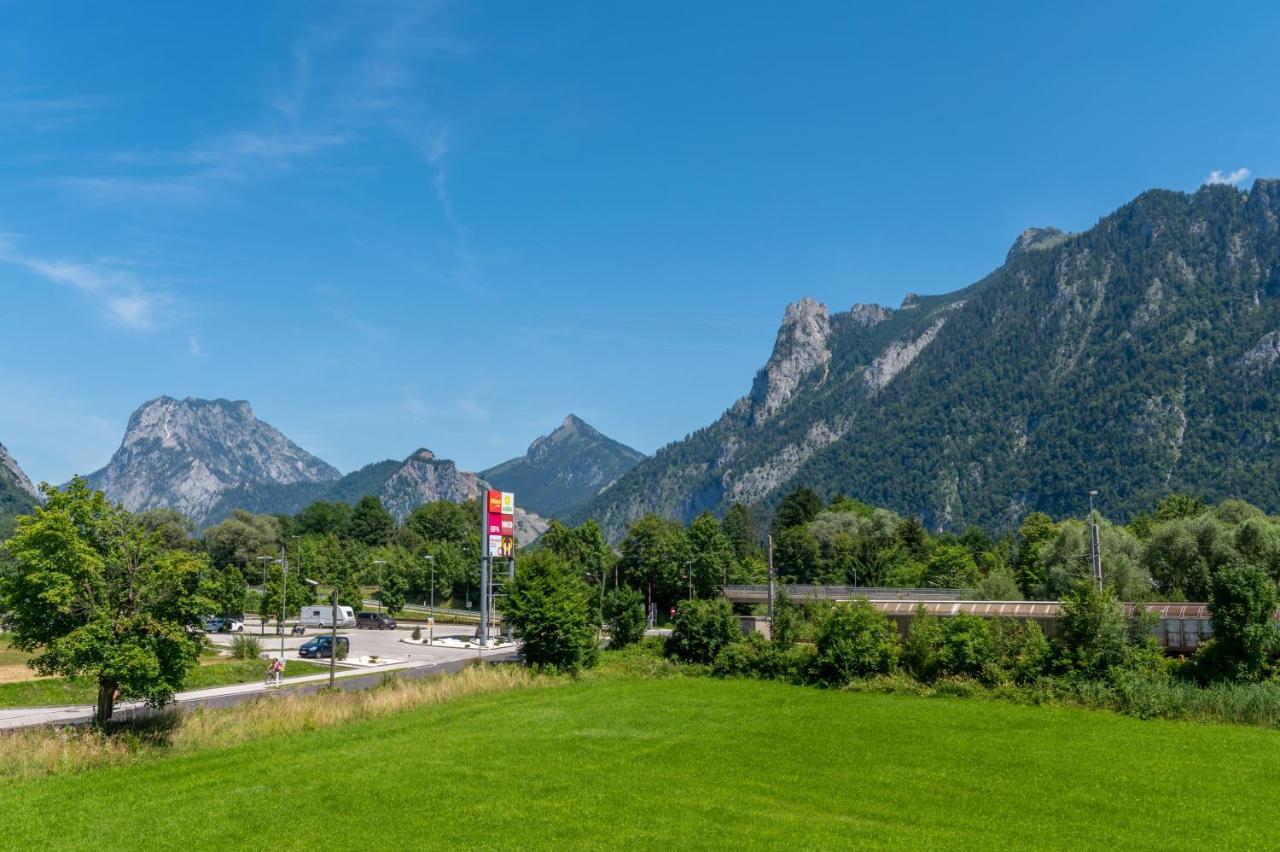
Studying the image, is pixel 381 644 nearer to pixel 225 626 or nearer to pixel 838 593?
pixel 225 626

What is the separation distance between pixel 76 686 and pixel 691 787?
31775 mm

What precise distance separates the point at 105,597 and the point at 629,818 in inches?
796

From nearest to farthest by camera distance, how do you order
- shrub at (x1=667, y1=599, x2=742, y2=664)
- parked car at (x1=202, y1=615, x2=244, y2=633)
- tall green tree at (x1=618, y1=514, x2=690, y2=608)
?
1. shrub at (x1=667, y1=599, x2=742, y2=664)
2. parked car at (x1=202, y1=615, x2=244, y2=633)
3. tall green tree at (x1=618, y1=514, x2=690, y2=608)

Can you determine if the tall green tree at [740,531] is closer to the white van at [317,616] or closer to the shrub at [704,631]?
the white van at [317,616]

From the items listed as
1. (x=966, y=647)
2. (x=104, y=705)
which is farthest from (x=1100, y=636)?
(x=104, y=705)

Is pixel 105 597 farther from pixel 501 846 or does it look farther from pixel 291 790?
pixel 501 846

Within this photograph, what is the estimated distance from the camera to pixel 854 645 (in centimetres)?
4784

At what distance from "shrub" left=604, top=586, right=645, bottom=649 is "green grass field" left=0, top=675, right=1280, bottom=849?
31.3 metres

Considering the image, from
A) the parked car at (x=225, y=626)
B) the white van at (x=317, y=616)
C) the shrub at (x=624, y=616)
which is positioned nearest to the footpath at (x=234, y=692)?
the shrub at (x=624, y=616)

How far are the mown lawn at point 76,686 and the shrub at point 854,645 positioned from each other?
3034cm

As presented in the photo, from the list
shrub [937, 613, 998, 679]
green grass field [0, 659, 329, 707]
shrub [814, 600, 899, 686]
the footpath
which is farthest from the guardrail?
green grass field [0, 659, 329, 707]

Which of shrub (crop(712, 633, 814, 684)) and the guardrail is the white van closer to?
the guardrail

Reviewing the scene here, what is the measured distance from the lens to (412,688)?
43.6 meters

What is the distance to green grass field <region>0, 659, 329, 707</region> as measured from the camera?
45406mm
